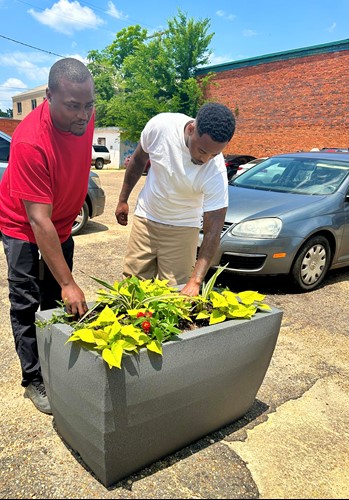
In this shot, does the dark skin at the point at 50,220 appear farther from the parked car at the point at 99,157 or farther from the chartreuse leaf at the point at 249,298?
the parked car at the point at 99,157

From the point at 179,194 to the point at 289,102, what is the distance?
21.5 metres

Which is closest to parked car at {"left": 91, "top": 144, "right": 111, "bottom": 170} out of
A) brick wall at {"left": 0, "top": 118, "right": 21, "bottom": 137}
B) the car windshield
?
brick wall at {"left": 0, "top": 118, "right": 21, "bottom": 137}

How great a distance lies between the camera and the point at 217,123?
2.14 m

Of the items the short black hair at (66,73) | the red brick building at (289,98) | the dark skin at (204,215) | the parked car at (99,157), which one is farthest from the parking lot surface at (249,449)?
the parked car at (99,157)

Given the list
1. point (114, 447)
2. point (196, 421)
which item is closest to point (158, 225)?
point (196, 421)

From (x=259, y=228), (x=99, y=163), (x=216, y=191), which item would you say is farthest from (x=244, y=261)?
(x=99, y=163)

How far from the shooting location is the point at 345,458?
2.18 meters

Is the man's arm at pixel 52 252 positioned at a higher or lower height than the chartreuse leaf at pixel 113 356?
higher

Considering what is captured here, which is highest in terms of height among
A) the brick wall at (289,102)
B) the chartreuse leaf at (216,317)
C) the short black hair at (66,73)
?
the brick wall at (289,102)

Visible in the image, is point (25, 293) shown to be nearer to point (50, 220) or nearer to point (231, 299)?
point (50, 220)

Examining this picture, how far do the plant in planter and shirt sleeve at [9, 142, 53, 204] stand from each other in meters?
0.55

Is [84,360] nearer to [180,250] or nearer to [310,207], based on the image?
[180,250]

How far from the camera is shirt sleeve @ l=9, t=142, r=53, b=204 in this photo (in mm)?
1910

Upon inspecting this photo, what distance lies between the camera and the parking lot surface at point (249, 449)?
1.90 m
